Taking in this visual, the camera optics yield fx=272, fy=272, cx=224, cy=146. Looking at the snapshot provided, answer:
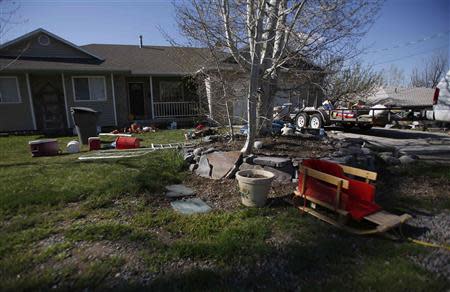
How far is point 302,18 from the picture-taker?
4.74 metres

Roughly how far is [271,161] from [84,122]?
281 inches

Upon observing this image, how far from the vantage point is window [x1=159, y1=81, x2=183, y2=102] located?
51.1ft

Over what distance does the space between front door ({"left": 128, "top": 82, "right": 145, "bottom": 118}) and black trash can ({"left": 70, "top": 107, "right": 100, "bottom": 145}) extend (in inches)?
260

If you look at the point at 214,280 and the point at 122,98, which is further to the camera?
the point at 122,98

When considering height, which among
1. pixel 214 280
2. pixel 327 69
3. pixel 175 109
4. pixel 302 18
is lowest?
pixel 214 280

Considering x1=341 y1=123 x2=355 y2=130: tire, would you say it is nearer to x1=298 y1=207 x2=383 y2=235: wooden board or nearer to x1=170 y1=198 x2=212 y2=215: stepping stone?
x1=298 y1=207 x2=383 y2=235: wooden board

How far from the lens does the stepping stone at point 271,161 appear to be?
4.23 metres

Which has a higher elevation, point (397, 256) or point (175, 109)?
point (175, 109)

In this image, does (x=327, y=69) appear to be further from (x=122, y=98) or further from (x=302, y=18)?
(x=122, y=98)

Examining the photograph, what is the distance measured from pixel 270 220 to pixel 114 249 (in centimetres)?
172

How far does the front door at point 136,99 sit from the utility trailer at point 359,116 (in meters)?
9.09

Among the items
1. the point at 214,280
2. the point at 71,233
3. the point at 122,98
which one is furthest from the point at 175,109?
the point at 214,280

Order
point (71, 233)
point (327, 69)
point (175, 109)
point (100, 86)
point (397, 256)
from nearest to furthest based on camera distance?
point (397, 256), point (71, 233), point (327, 69), point (100, 86), point (175, 109)

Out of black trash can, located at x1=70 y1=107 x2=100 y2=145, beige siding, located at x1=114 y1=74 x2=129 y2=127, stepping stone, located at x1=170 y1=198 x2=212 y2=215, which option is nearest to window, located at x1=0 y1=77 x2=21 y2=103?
beige siding, located at x1=114 y1=74 x2=129 y2=127
